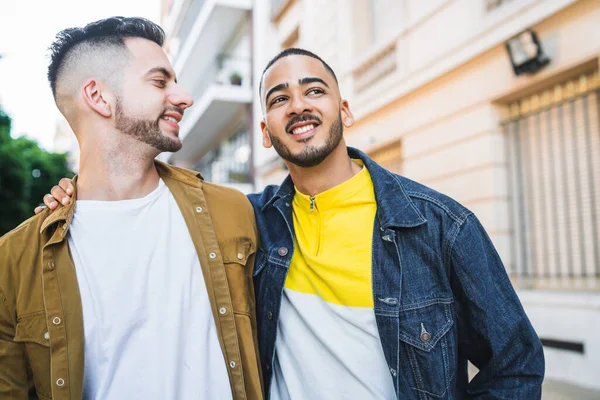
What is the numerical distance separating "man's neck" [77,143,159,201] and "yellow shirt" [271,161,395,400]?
80cm

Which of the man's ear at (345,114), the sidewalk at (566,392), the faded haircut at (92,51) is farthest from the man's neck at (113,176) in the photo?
the sidewalk at (566,392)

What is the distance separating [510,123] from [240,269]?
430cm

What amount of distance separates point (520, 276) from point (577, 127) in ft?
5.48

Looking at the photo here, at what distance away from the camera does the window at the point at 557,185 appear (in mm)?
4625

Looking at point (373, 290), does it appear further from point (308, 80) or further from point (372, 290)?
point (308, 80)

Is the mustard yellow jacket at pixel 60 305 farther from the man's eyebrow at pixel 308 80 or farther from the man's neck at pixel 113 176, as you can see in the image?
the man's eyebrow at pixel 308 80

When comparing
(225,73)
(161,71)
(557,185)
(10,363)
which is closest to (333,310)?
(10,363)

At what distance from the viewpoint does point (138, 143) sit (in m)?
2.32

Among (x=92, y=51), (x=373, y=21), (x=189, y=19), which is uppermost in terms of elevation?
(x=189, y=19)

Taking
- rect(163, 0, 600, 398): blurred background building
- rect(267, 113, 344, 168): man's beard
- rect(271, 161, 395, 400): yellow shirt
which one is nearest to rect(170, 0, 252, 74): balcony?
rect(163, 0, 600, 398): blurred background building

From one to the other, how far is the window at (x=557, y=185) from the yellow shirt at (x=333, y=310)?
338 centimetres

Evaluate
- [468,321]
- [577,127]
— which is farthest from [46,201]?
[577,127]

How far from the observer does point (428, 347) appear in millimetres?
1896

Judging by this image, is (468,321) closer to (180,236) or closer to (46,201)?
(180,236)
